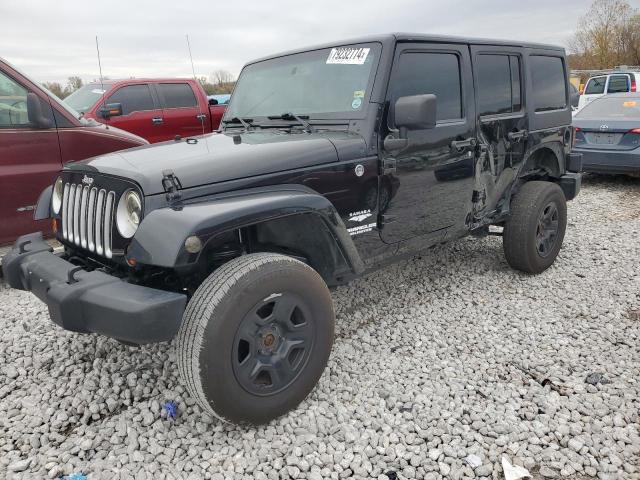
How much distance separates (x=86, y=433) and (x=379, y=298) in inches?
90.5

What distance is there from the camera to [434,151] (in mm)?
3281

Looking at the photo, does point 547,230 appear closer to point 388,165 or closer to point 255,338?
point 388,165

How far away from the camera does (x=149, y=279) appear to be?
245cm

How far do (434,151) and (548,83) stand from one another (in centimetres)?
188

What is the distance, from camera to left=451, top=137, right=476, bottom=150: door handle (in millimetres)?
3418

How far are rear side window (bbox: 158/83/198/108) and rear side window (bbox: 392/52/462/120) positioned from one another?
5978 mm

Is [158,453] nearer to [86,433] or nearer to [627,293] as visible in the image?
[86,433]

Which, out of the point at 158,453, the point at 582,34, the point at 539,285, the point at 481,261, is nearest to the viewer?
the point at 158,453

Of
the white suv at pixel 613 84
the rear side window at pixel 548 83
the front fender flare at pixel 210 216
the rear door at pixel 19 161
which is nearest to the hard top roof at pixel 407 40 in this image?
the rear side window at pixel 548 83

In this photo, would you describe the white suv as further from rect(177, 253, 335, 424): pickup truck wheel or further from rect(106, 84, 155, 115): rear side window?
rect(177, 253, 335, 424): pickup truck wheel

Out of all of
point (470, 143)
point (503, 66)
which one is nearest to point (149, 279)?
point (470, 143)

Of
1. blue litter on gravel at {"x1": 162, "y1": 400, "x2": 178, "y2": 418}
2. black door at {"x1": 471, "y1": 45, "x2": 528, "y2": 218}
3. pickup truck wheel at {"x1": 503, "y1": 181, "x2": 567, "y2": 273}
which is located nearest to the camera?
blue litter on gravel at {"x1": 162, "y1": 400, "x2": 178, "y2": 418}

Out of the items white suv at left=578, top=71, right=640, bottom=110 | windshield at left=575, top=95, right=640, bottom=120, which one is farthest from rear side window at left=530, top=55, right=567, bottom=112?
white suv at left=578, top=71, right=640, bottom=110

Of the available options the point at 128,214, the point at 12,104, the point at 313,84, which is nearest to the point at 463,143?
the point at 313,84
